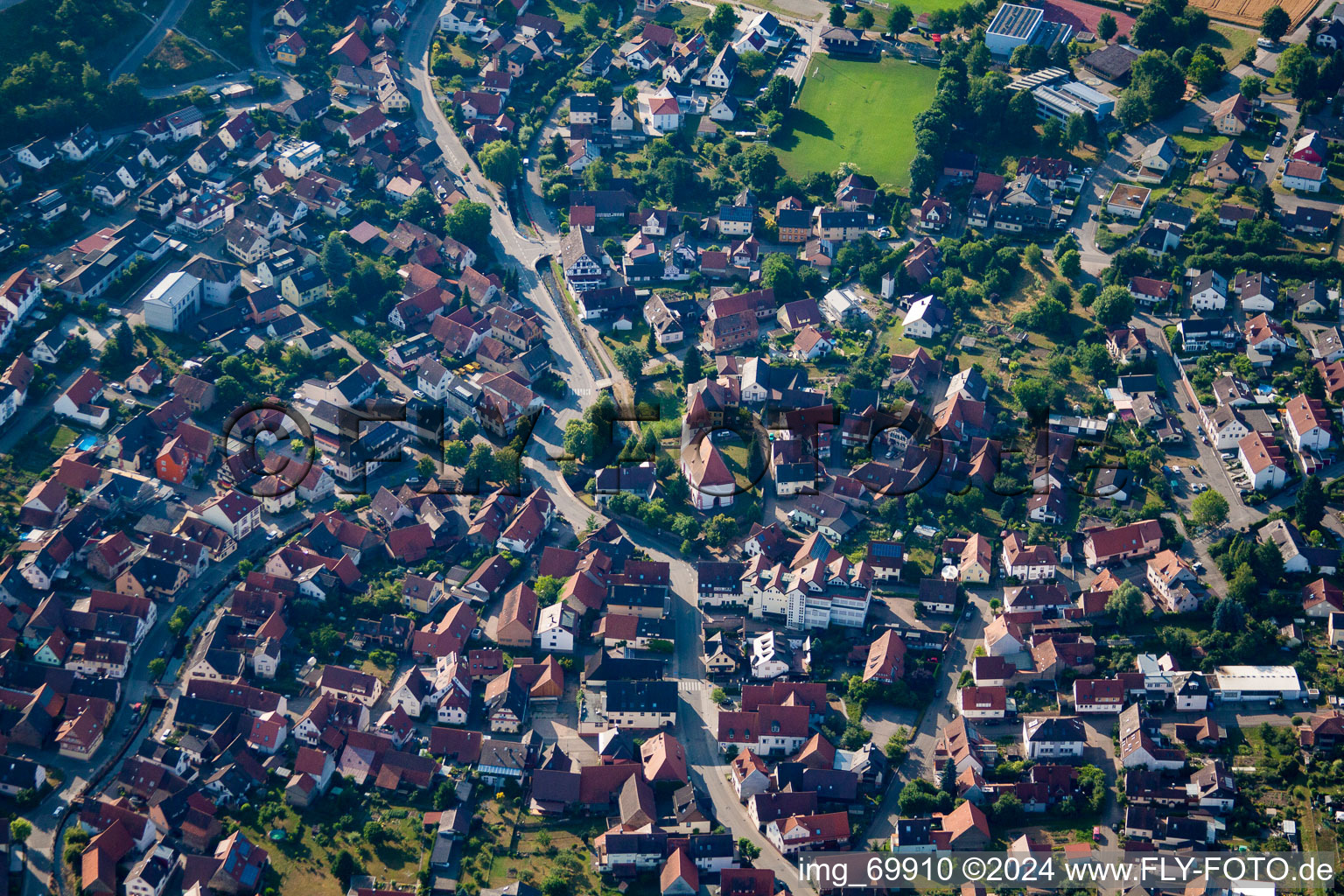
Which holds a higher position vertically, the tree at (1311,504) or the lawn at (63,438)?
the tree at (1311,504)

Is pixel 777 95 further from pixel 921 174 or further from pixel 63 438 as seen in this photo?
pixel 63 438

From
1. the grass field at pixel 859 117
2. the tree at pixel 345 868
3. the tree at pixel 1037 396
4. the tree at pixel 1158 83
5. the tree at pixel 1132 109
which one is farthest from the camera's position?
the tree at pixel 1158 83

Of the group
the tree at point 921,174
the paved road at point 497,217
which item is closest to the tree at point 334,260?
the paved road at point 497,217

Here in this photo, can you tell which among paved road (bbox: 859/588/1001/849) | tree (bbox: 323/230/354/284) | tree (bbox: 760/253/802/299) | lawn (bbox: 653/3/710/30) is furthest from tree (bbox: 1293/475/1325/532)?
lawn (bbox: 653/3/710/30)

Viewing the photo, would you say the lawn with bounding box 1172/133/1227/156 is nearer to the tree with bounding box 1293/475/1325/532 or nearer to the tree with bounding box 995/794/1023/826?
the tree with bounding box 1293/475/1325/532

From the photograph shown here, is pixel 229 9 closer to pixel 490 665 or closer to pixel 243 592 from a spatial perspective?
pixel 243 592

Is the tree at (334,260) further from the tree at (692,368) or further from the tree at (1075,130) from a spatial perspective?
the tree at (1075,130)

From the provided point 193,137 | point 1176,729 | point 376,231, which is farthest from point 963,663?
point 193,137
